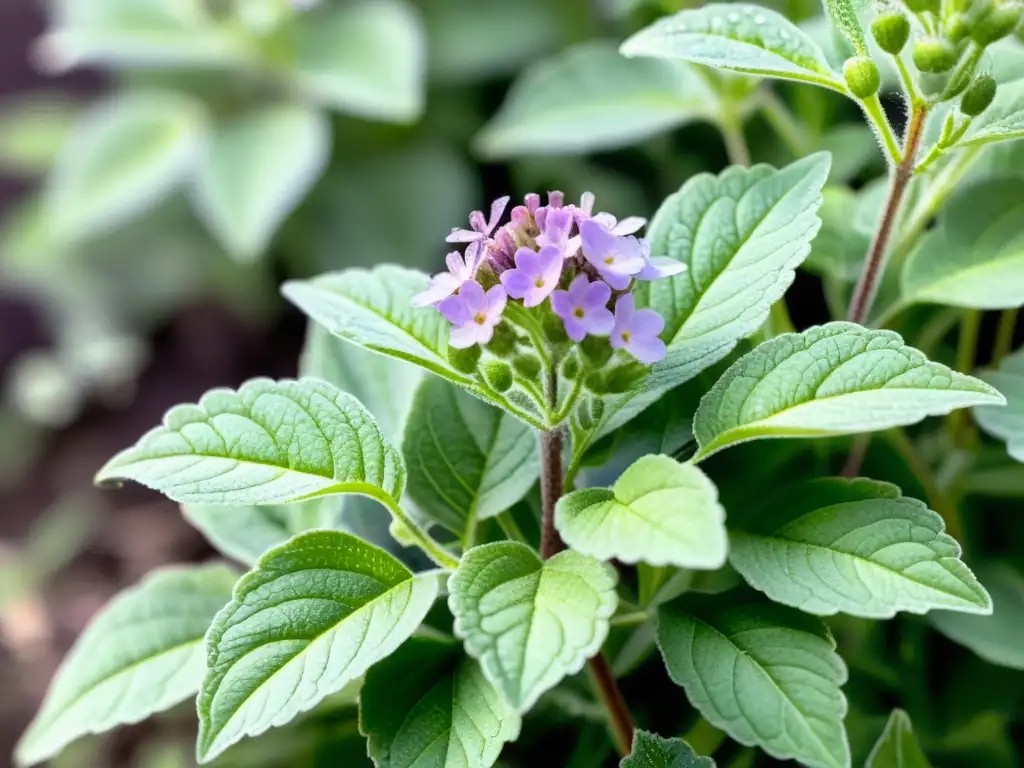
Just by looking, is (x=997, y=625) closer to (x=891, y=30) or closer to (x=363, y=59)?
(x=891, y=30)

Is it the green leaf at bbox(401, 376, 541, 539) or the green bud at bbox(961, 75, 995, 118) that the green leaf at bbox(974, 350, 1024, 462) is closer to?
the green bud at bbox(961, 75, 995, 118)

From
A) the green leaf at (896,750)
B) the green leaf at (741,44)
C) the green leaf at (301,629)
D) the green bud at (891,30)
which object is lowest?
the green leaf at (896,750)

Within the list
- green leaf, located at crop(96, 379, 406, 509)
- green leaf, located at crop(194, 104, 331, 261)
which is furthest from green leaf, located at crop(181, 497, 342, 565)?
green leaf, located at crop(194, 104, 331, 261)

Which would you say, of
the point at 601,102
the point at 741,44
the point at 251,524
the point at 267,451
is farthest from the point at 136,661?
the point at 601,102

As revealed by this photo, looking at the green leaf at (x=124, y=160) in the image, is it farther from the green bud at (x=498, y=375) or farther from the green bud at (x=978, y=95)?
the green bud at (x=978, y=95)

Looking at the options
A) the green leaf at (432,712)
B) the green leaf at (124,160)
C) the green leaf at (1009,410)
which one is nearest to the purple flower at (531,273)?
the green leaf at (432,712)
